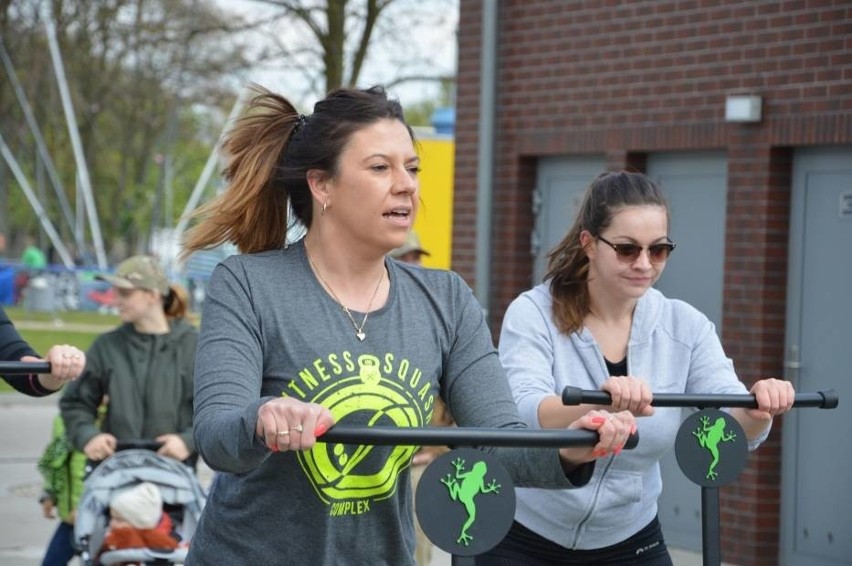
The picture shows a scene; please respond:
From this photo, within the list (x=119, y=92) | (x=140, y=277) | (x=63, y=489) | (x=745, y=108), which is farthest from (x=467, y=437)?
(x=119, y=92)

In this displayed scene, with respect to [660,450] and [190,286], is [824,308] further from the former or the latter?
[190,286]

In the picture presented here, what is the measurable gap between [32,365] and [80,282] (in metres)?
34.6

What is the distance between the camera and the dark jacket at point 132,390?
691 centimetres

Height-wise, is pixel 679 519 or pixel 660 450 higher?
pixel 660 450

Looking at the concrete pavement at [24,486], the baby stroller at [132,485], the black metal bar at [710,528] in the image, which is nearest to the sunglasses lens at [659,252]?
the black metal bar at [710,528]

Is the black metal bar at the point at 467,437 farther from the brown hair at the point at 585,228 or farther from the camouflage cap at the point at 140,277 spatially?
the camouflage cap at the point at 140,277

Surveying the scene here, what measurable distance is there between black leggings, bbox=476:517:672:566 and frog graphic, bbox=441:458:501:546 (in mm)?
Result: 1349

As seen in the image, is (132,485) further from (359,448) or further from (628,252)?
(359,448)

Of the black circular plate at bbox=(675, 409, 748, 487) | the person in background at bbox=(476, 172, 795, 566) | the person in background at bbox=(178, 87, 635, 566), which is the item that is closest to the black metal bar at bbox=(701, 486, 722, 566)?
the black circular plate at bbox=(675, 409, 748, 487)

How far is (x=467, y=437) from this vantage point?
2.73 m

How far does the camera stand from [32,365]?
3.67 meters

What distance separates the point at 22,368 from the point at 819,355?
20.1 feet

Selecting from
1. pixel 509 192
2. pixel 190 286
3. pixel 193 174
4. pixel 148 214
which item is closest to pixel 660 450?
pixel 509 192

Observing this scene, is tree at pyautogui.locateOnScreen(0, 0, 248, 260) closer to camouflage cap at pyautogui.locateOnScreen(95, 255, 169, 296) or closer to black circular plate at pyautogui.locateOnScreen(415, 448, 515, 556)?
camouflage cap at pyautogui.locateOnScreen(95, 255, 169, 296)
